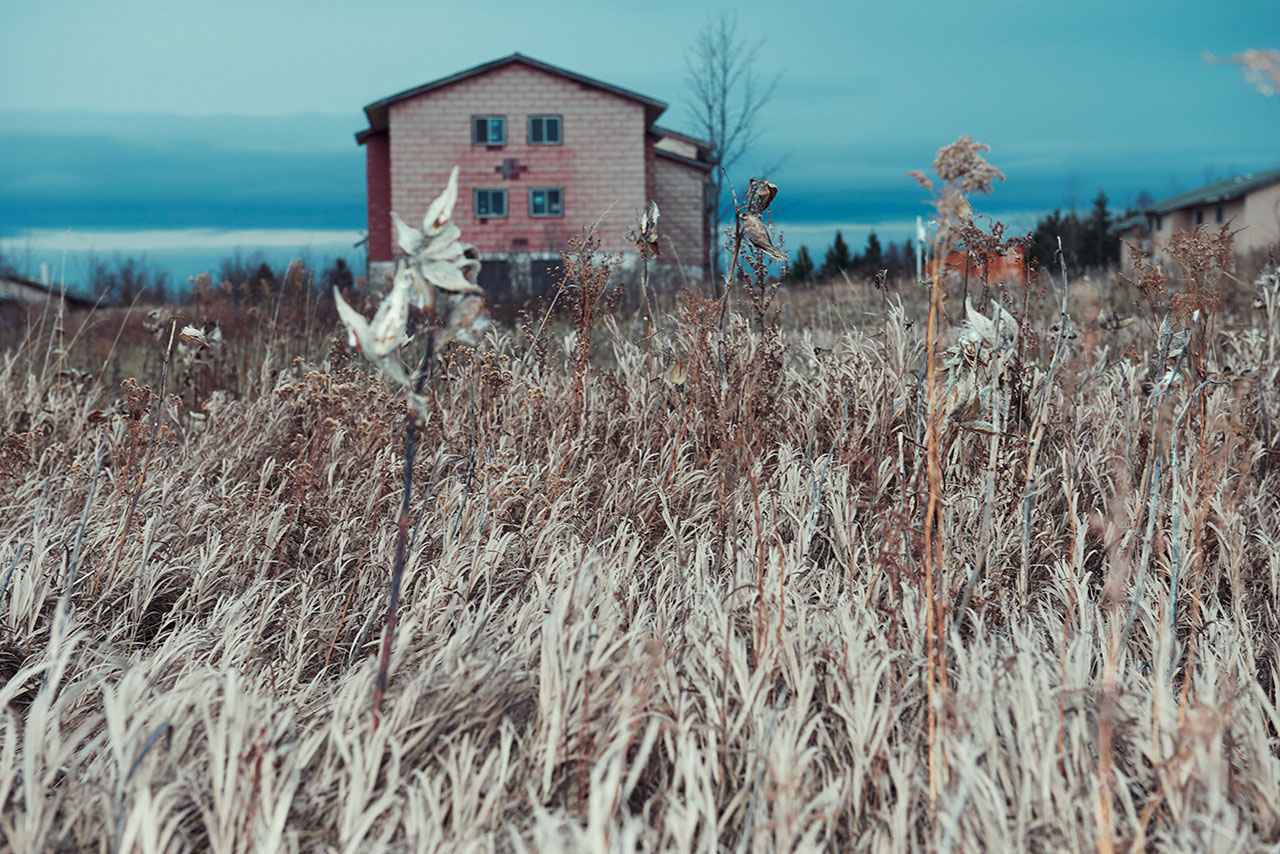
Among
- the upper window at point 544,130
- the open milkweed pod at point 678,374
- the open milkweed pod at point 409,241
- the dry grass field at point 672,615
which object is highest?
the upper window at point 544,130

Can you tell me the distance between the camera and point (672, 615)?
2.48m

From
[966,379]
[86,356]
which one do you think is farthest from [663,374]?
[86,356]

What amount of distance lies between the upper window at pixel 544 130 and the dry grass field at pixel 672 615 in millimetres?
23360

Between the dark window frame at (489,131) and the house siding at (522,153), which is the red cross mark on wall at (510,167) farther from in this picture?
the dark window frame at (489,131)

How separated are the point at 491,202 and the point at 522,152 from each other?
166cm

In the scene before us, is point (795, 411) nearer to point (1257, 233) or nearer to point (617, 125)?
point (617, 125)

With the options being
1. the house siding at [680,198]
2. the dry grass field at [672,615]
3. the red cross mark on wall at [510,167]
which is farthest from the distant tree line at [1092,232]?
the dry grass field at [672,615]

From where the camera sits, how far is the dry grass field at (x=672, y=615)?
1.73 meters

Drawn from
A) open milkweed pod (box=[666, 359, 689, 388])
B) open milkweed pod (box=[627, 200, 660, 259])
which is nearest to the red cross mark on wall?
open milkweed pod (box=[627, 200, 660, 259])

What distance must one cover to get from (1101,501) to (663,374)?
1819 mm

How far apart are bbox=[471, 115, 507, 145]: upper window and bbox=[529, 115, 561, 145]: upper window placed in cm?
A: 78

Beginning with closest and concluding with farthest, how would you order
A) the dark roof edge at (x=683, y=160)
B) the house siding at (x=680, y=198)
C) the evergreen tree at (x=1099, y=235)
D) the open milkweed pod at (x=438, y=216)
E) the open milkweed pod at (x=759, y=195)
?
the open milkweed pod at (x=438, y=216) → the open milkweed pod at (x=759, y=195) → the dark roof edge at (x=683, y=160) → the house siding at (x=680, y=198) → the evergreen tree at (x=1099, y=235)

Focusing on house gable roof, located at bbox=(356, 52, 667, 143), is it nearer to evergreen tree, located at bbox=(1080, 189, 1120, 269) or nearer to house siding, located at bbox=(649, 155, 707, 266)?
house siding, located at bbox=(649, 155, 707, 266)

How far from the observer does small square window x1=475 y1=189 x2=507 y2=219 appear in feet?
88.9
